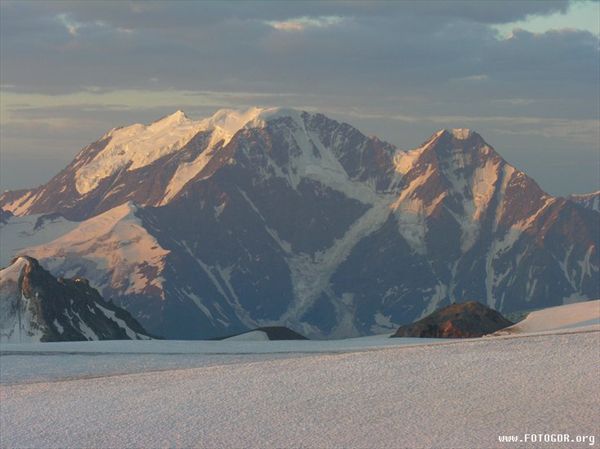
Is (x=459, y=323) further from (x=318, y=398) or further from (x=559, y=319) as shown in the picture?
(x=318, y=398)

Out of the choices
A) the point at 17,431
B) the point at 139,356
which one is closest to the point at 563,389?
the point at 17,431

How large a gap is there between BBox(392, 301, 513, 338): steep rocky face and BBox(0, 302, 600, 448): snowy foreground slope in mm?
83672

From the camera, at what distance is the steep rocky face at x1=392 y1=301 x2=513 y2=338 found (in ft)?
488

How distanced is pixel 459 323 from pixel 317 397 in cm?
10569

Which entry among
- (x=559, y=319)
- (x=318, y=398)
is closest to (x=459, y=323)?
(x=559, y=319)

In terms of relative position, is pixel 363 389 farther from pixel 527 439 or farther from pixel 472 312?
pixel 472 312

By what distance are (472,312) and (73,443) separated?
12013cm

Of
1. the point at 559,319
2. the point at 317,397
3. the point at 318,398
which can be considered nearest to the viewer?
the point at 318,398

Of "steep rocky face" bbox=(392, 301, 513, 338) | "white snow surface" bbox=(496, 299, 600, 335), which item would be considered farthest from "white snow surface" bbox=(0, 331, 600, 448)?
"steep rocky face" bbox=(392, 301, 513, 338)

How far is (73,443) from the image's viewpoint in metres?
41.0

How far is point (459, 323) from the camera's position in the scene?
151 m

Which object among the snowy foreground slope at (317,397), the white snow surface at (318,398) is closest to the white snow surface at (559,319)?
the snowy foreground slope at (317,397)

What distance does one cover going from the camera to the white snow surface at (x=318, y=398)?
40.8 m

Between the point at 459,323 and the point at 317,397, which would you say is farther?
the point at 459,323
